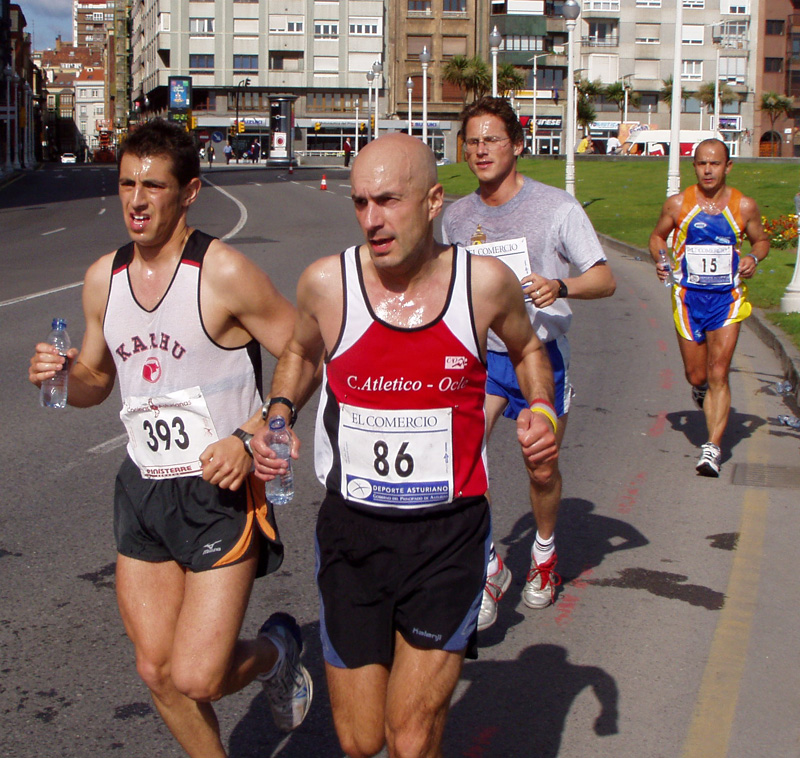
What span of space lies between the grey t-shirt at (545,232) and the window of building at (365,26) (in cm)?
10116

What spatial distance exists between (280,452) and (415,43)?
100m

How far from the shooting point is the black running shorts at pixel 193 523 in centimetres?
314

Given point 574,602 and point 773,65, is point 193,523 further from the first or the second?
point 773,65

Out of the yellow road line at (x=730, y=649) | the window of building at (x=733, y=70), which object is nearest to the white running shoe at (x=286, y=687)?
the yellow road line at (x=730, y=649)

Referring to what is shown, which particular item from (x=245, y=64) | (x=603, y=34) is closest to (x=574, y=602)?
(x=603, y=34)

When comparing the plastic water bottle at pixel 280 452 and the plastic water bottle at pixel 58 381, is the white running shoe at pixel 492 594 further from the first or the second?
the plastic water bottle at pixel 58 381

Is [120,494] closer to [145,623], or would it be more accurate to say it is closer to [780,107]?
[145,623]

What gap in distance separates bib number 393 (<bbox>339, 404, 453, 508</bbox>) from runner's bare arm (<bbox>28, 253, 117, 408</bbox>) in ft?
3.12

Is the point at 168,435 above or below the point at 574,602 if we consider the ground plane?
above

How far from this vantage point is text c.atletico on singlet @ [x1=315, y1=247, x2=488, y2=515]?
2881 millimetres

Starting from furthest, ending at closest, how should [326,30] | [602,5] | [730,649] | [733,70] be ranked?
[326,30]
[733,70]
[602,5]
[730,649]

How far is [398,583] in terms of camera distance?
2895 millimetres

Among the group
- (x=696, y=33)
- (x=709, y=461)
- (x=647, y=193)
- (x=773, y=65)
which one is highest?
(x=696, y=33)

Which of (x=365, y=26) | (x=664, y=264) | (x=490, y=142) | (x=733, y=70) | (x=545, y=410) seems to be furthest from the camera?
(x=365, y=26)
